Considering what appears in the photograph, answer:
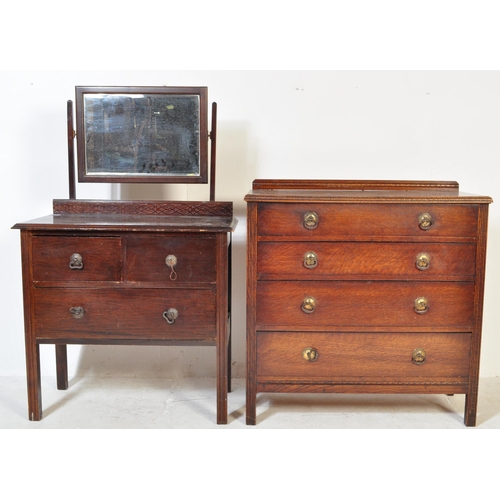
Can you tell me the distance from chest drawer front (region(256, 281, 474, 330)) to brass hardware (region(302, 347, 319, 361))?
103 millimetres

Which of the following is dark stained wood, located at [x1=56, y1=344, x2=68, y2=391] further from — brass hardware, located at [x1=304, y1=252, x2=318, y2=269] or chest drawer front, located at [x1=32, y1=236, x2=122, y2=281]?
brass hardware, located at [x1=304, y1=252, x2=318, y2=269]

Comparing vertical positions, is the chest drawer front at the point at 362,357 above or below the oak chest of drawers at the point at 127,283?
below

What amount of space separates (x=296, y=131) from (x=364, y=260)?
1000 millimetres

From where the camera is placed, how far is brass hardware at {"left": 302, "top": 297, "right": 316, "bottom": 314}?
3164mm

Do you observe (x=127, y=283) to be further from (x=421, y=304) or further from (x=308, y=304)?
(x=421, y=304)

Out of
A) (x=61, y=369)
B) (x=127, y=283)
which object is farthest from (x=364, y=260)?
(x=61, y=369)

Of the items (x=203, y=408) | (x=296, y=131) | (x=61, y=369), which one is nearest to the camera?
(x=203, y=408)

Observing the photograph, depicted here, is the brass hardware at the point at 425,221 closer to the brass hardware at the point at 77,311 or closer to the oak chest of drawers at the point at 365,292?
the oak chest of drawers at the point at 365,292

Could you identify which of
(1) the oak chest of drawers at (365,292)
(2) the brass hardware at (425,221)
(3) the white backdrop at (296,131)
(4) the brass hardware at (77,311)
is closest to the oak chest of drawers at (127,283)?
(4) the brass hardware at (77,311)

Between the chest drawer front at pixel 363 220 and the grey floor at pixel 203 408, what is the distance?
0.92 metres

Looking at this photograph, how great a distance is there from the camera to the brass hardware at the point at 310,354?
321cm

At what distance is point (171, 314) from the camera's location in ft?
10.3

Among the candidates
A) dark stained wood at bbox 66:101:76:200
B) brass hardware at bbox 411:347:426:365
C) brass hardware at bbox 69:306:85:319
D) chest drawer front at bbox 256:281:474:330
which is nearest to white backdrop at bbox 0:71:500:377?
dark stained wood at bbox 66:101:76:200

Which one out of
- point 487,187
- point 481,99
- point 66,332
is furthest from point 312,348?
point 481,99
